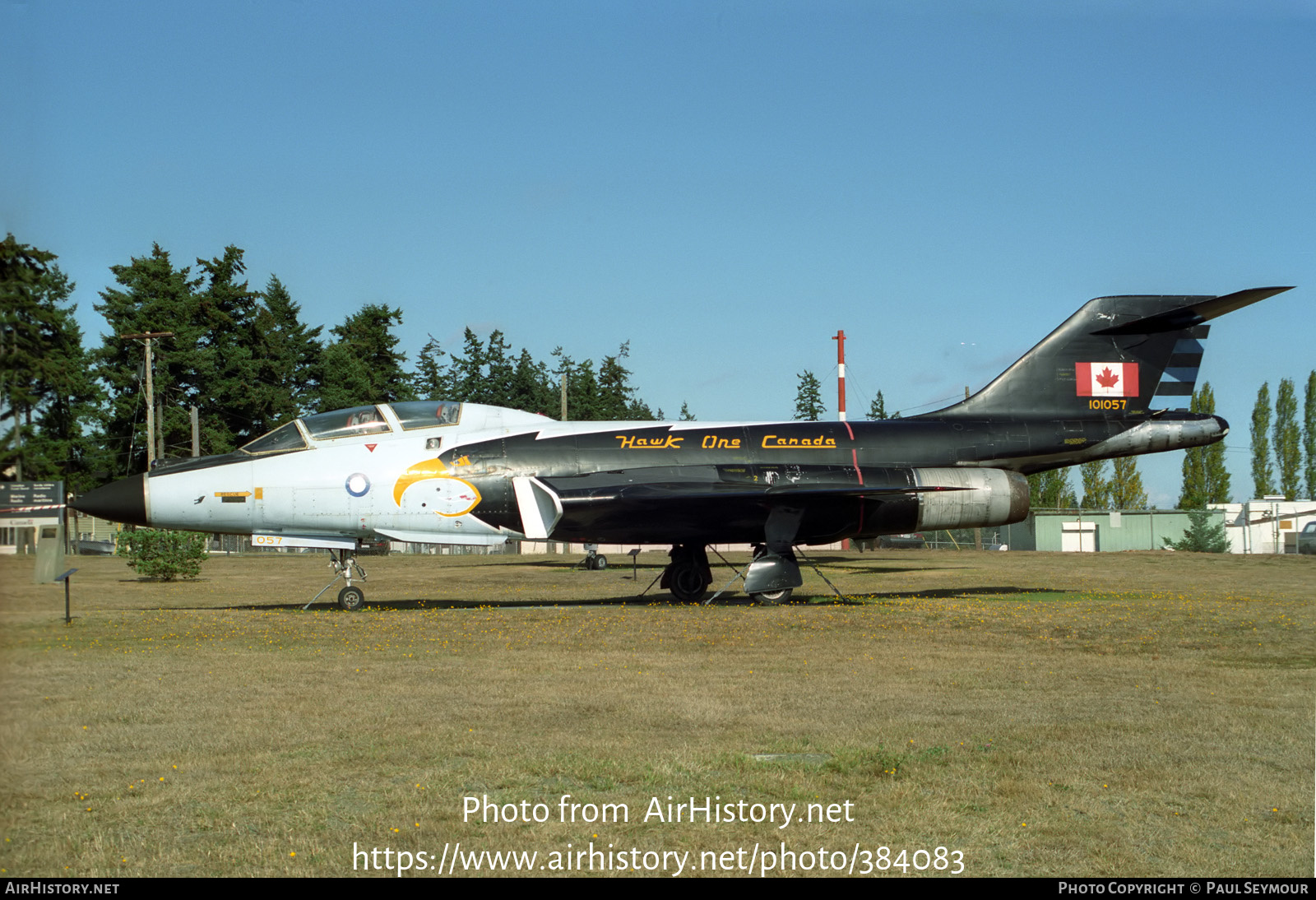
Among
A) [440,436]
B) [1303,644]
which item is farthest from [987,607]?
[440,436]

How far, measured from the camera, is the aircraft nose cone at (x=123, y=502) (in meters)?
15.5

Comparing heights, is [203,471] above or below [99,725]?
above

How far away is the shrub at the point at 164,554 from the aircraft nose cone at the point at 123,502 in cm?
1231

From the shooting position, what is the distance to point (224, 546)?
60062 mm

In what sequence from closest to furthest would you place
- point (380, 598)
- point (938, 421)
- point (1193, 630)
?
point (1193, 630) → point (938, 421) → point (380, 598)

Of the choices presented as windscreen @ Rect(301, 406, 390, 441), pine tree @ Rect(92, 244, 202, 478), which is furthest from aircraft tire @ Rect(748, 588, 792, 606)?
pine tree @ Rect(92, 244, 202, 478)

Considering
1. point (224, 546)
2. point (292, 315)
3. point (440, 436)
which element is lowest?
point (224, 546)

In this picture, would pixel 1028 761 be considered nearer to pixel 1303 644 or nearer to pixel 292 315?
pixel 1303 644

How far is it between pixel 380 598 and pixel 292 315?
145 ft

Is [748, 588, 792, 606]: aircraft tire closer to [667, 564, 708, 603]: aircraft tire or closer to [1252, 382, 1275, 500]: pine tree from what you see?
[667, 564, 708, 603]: aircraft tire

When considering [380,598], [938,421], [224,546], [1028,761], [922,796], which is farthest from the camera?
[224,546]

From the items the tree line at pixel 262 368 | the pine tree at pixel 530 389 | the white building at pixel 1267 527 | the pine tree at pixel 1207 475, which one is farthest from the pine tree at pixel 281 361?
the pine tree at pixel 1207 475

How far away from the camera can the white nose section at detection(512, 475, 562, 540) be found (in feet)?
55.1

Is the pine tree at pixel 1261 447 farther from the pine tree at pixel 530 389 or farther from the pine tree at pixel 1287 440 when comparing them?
the pine tree at pixel 530 389
